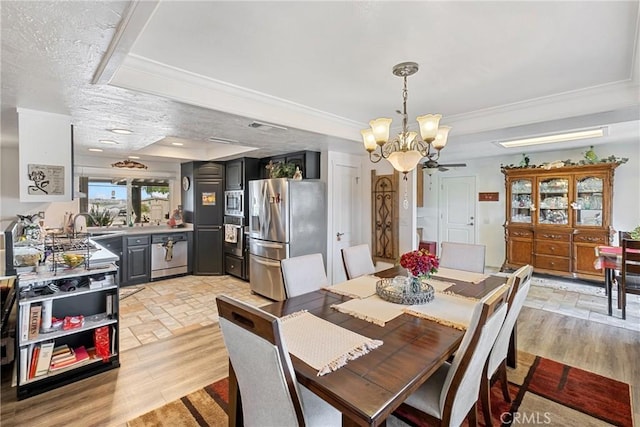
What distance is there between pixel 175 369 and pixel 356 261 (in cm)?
185

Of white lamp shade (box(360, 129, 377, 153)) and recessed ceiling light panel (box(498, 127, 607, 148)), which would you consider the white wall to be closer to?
recessed ceiling light panel (box(498, 127, 607, 148))

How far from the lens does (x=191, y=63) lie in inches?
80.0

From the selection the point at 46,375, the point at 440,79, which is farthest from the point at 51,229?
the point at 440,79

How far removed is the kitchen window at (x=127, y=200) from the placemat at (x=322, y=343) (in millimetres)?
5195

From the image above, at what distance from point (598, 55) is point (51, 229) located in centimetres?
658

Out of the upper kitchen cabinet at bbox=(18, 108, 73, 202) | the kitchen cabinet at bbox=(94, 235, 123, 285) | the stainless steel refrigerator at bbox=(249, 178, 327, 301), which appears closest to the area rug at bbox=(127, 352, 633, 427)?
the stainless steel refrigerator at bbox=(249, 178, 327, 301)

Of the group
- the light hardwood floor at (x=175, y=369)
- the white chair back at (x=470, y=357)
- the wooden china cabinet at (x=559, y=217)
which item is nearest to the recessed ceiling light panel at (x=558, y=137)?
the wooden china cabinet at (x=559, y=217)

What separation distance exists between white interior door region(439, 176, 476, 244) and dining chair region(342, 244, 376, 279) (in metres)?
4.33

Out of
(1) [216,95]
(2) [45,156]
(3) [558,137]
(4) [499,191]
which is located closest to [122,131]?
(2) [45,156]

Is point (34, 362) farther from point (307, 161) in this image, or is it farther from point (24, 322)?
point (307, 161)

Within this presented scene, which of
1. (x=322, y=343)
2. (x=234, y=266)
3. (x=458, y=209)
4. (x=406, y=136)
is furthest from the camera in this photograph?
(x=458, y=209)

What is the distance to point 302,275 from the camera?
2.45 m

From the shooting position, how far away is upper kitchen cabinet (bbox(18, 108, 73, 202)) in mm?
2475

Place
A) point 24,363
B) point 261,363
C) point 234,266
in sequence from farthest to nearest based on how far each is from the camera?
point 234,266
point 24,363
point 261,363
